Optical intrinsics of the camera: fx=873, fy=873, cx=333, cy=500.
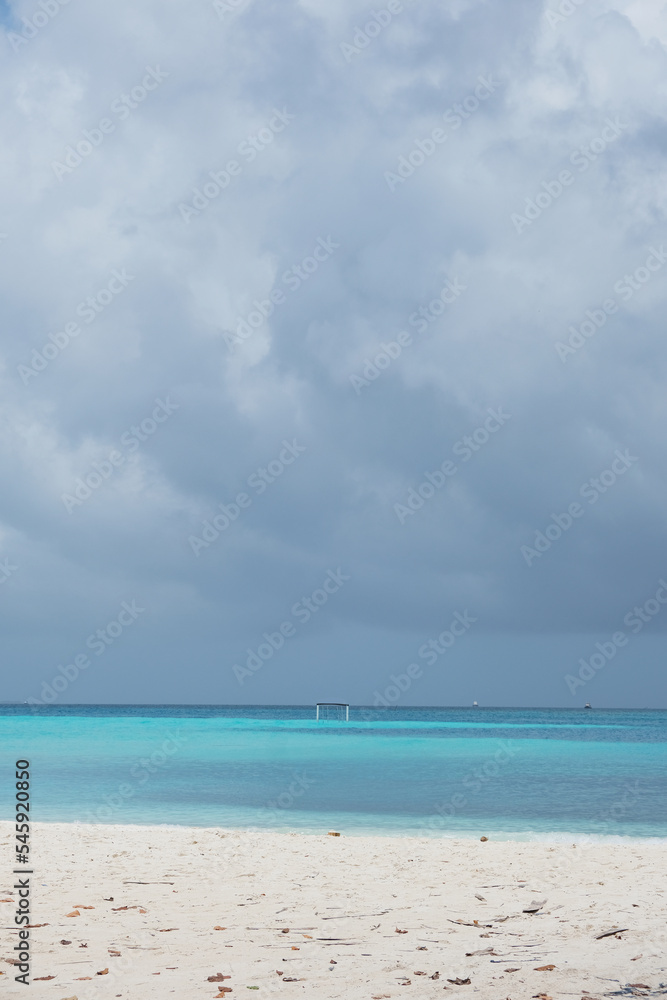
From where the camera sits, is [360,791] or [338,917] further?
[360,791]

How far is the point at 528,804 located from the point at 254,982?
60.2 feet

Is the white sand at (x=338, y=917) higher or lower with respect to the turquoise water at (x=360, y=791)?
lower

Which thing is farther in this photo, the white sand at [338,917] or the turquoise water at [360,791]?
the turquoise water at [360,791]

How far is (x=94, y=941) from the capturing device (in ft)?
28.7

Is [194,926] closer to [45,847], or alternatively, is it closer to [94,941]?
[94,941]

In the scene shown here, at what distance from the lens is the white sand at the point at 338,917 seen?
7324 mm

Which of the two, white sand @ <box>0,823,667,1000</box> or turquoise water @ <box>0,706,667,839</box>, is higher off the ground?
turquoise water @ <box>0,706,667,839</box>

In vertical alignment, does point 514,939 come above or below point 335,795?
below

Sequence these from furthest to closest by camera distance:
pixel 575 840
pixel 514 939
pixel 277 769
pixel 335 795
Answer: pixel 277 769 → pixel 335 795 → pixel 575 840 → pixel 514 939

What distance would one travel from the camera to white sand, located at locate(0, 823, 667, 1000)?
7.32 m

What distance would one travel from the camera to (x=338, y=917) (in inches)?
388

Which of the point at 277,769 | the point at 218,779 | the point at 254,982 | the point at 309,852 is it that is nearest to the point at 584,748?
the point at 277,769

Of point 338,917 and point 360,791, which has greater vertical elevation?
point 360,791

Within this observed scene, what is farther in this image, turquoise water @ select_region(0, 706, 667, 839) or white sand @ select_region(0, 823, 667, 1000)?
turquoise water @ select_region(0, 706, 667, 839)
